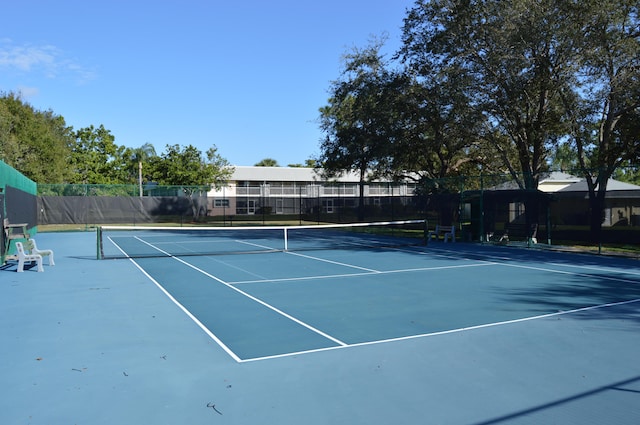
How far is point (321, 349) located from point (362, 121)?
24499mm

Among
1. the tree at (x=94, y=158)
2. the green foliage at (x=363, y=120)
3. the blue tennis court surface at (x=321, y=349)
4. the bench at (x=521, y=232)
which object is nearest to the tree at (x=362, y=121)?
the green foliage at (x=363, y=120)

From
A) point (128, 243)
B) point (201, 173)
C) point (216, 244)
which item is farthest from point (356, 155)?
point (201, 173)

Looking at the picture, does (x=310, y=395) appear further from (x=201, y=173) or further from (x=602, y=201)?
(x=201, y=173)

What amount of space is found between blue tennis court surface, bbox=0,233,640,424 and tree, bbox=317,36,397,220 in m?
16.2

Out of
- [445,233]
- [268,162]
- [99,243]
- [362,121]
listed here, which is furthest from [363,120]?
[268,162]

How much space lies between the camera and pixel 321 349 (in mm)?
6262

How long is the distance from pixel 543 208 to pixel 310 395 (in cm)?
1742

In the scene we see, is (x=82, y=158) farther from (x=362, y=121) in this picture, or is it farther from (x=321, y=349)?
(x=321, y=349)

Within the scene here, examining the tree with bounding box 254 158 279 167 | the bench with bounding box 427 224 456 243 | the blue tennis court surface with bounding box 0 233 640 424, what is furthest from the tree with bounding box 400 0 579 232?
the tree with bounding box 254 158 279 167

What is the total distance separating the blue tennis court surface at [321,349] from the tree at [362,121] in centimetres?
1620

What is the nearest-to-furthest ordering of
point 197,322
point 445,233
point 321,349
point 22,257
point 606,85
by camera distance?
point 321,349 < point 197,322 < point 22,257 < point 606,85 < point 445,233

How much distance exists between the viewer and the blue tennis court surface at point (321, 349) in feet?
14.8

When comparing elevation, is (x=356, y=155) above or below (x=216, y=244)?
above

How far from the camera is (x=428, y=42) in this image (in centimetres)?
2412
